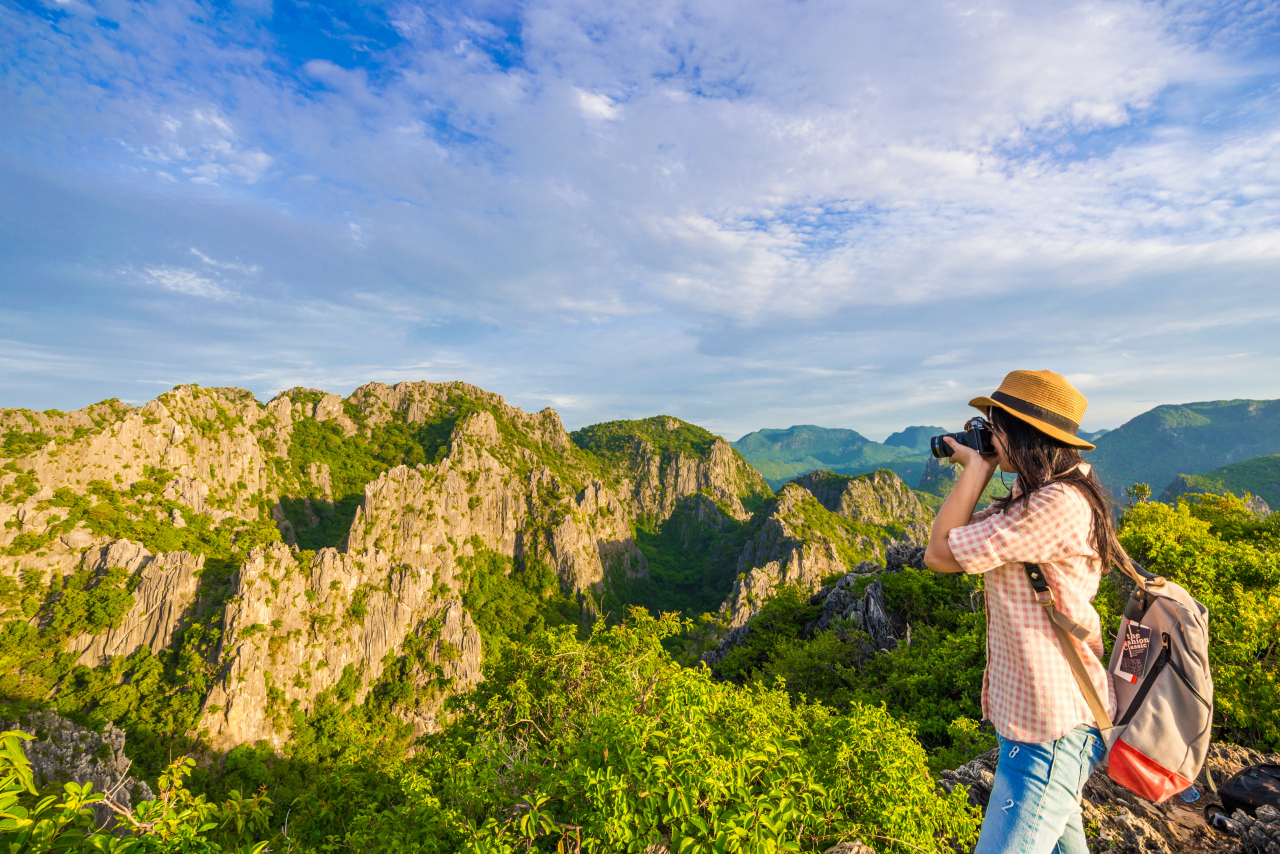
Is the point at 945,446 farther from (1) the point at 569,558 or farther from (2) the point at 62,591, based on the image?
(1) the point at 569,558

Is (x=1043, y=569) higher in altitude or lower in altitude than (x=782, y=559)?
higher

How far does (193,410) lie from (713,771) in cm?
12773

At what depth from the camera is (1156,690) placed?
9.80 ft

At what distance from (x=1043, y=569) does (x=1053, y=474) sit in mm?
644

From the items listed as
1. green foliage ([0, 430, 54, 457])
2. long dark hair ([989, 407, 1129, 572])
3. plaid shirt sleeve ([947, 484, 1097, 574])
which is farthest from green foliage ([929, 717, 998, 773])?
green foliage ([0, 430, 54, 457])

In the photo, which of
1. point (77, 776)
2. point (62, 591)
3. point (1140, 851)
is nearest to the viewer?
point (1140, 851)

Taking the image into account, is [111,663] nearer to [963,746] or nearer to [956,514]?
[963,746]

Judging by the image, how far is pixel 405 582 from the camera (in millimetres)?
86500

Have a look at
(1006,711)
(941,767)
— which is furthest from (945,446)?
(941,767)

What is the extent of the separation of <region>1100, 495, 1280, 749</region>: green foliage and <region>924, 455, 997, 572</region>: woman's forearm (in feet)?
36.9

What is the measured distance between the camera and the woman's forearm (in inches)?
127

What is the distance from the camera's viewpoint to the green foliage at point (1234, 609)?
29.7 feet

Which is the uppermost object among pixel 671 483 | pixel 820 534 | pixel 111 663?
pixel 671 483

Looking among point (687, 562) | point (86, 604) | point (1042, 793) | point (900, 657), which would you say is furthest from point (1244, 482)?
point (86, 604)
